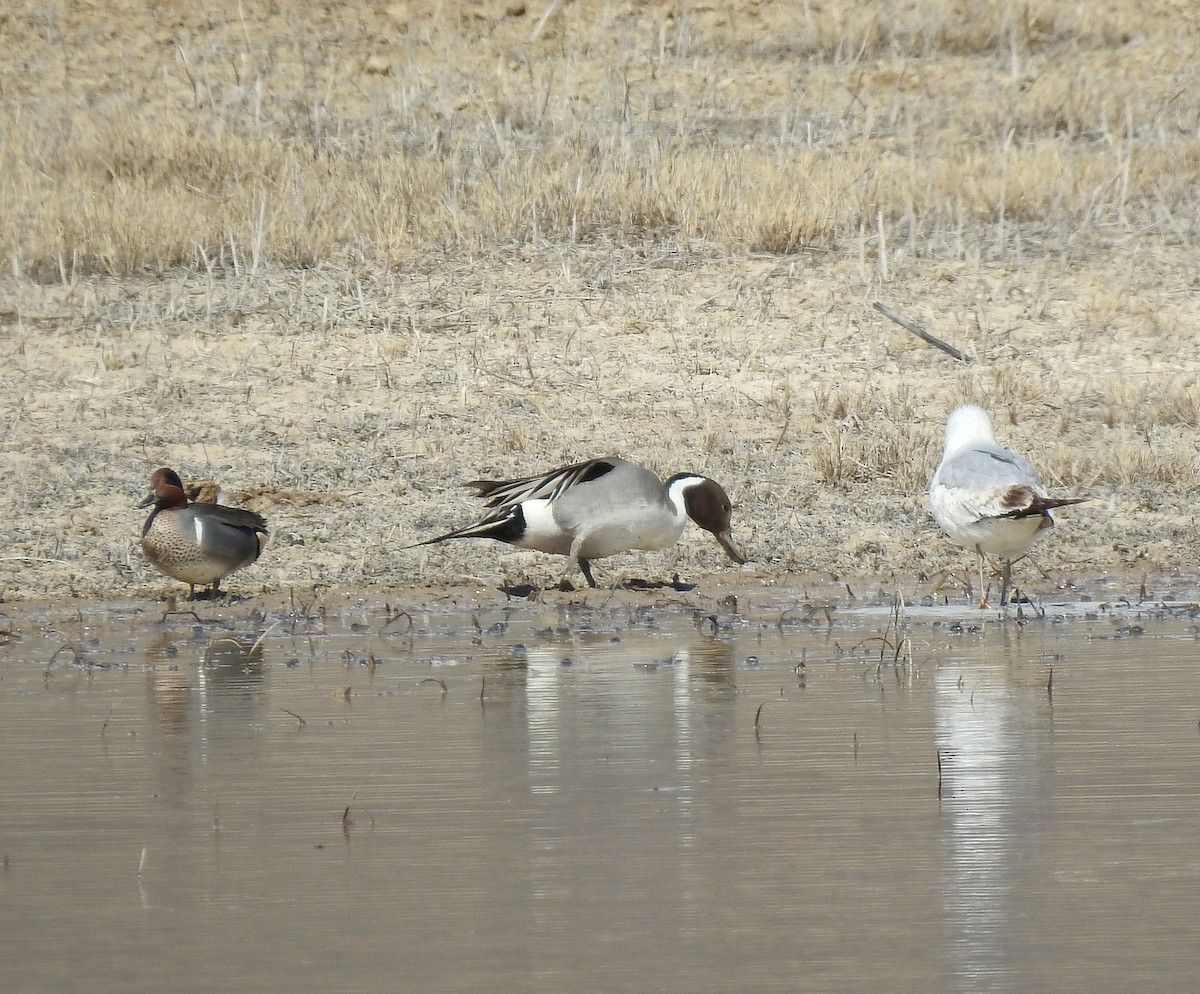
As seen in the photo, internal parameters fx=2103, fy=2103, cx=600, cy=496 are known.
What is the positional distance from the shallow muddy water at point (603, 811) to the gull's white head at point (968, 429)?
39.7 inches

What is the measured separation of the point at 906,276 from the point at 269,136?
4.99 meters

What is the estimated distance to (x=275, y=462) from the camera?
10430 mm

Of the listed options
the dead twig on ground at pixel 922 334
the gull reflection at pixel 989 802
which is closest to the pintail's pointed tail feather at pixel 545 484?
the gull reflection at pixel 989 802

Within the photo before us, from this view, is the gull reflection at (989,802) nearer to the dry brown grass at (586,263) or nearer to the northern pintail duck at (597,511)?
the northern pintail duck at (597,511)

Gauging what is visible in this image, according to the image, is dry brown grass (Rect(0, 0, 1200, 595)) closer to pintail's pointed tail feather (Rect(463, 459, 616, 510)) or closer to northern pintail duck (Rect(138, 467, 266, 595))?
pintail's pointed tail feather (Rect(463, 459, 616, 510))

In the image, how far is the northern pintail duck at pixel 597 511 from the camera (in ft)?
27.9

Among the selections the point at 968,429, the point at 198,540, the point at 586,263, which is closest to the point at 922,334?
the point at 586,263

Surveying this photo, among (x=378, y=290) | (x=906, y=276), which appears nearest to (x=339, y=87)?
(x=378, y=290)


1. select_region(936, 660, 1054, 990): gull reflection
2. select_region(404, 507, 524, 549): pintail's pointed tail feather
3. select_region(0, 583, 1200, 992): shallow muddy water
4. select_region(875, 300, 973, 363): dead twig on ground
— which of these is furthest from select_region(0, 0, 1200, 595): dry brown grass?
select_region(936, 660, 1054, 990): gull reflection

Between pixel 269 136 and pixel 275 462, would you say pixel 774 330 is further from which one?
pixel 269 136

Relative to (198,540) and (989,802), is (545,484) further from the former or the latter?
(989,802)

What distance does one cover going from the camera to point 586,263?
43.7 ft

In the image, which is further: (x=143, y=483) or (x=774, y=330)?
(x=774, y=330)

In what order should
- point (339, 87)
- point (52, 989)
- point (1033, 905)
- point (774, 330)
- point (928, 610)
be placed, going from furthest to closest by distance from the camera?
point (339, 87), point (774, 330), point (928, 610), point (1033, 905), point (52, 989)
